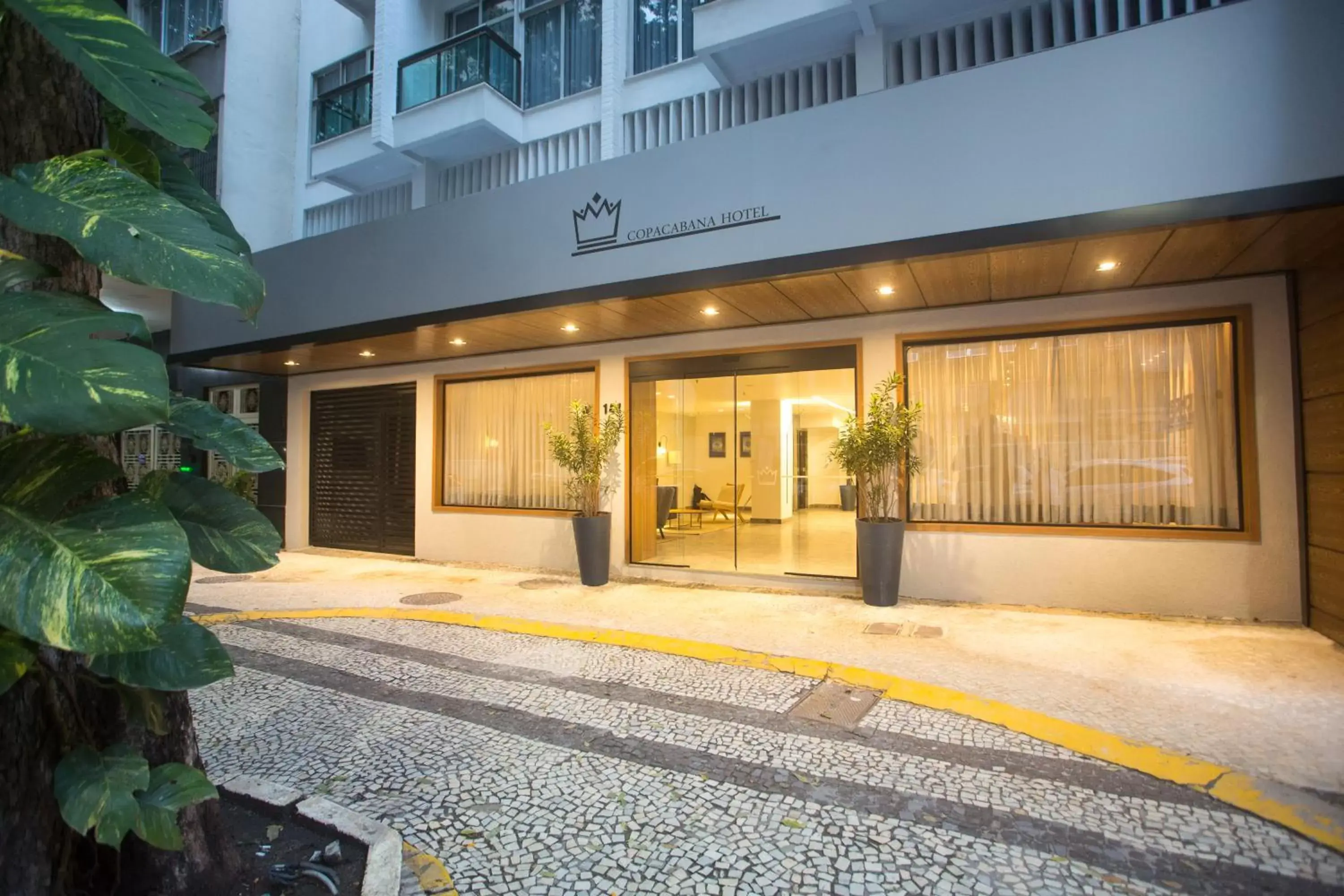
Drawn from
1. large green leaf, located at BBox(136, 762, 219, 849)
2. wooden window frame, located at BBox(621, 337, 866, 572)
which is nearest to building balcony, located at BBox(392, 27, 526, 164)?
wooden window frame, located at BBox(621, 337, 866, 572)

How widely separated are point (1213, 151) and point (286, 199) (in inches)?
520

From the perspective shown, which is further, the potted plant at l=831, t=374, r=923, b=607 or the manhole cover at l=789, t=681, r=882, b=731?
the potted plant at l=831, t=374, r=923, b=607

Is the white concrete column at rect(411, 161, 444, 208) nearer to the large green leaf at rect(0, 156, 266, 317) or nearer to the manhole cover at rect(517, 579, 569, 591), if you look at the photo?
the manhole cover at rect(517, 579, 569, 591)

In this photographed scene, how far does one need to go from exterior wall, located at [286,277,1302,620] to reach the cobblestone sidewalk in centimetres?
290

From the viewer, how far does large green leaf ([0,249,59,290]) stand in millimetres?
1237

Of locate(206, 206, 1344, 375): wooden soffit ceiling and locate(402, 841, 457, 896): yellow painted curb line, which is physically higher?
locate(206, 206, 1344, 375): wooden soffit ceiling

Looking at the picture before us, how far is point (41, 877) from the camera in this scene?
1.48 m

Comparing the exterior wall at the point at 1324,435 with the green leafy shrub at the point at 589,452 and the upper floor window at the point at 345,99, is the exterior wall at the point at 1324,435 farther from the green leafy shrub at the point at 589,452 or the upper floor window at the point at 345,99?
the upper floor window at the point at 345,99

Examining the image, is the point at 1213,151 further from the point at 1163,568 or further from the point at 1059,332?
the point at 1163,568

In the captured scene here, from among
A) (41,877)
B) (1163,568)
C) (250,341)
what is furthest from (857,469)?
(250,341)

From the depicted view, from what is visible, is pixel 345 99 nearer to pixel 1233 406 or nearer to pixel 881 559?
pixel 881 559

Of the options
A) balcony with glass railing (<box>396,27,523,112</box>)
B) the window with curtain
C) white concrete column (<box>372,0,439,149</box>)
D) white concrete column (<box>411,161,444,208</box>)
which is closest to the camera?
the window with curtain

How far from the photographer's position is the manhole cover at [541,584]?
730cm

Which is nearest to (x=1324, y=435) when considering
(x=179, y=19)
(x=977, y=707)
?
(x=977, y=707)
